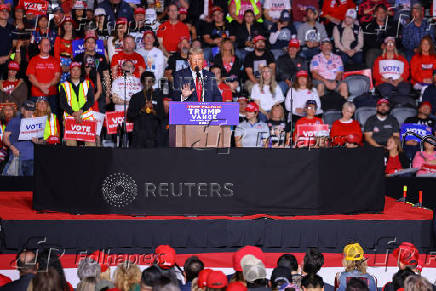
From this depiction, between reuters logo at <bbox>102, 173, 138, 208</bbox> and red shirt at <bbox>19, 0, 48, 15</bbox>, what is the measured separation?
826 cm

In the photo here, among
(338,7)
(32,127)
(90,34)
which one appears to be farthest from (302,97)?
(32,127)

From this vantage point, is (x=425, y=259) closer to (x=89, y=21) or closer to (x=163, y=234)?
(x=163, y=234)

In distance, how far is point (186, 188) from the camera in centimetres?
1041

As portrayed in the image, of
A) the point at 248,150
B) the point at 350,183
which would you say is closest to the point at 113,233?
the point at 248,150

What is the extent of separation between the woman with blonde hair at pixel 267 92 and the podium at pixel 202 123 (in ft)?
18.2

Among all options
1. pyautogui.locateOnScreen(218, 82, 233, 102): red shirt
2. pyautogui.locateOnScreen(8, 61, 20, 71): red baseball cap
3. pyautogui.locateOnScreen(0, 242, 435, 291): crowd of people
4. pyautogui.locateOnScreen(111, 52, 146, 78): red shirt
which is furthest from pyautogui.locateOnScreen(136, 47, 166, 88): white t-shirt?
pyautogui.locateOnScreen(0, 242, 435, 291): crowd of people

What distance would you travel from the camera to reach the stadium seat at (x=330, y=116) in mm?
15977

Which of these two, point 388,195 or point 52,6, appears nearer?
point 388,195

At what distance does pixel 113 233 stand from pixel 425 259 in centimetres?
425

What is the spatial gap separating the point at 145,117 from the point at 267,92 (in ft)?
11.2

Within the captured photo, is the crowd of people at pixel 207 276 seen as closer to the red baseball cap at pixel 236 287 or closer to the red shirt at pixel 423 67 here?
the red baseball cap at pixel 236 287

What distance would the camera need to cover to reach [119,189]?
10375mm

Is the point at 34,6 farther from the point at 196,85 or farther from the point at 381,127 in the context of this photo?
the point at 381,127

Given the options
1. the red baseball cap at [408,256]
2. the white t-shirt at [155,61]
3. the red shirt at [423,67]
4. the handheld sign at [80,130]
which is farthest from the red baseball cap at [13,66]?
the red baseball cap at [408,256]
